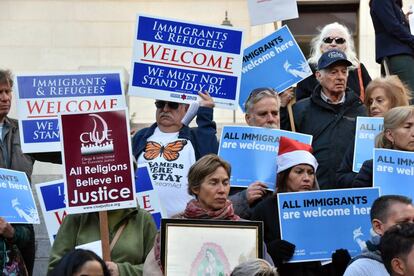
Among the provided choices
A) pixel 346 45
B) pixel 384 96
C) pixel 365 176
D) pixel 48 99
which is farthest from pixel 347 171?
pixel 48 99

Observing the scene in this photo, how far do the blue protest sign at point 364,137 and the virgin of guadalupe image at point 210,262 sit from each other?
6.66 ft

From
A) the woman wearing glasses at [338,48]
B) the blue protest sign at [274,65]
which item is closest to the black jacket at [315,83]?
the woman wearing glasses at [338,48]

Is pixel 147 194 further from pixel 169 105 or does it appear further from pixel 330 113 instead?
pixel 330 113

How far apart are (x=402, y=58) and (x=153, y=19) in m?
2.92

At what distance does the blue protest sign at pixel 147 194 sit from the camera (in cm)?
1003

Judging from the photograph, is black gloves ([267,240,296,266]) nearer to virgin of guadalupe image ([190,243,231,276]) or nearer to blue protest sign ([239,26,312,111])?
virgin of guadalupe image ([190,243,231,276])

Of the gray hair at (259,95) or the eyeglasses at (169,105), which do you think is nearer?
the gray hair at (259,95)

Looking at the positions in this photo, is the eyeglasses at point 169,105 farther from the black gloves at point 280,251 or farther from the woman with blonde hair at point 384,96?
the black gloves at point 280,251

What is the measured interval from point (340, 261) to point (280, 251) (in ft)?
1.29

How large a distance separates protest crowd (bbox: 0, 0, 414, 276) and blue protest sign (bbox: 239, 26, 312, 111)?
2 cm

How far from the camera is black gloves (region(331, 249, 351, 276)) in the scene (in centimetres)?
905

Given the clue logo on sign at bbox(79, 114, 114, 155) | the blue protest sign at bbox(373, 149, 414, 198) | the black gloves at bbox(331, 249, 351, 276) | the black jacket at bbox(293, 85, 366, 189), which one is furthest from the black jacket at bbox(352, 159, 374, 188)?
the clue logo on sign at bbox(79, 114, 114, 155)

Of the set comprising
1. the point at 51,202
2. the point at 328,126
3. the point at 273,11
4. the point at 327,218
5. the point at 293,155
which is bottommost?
the point at 327,218

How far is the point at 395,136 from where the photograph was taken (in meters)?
9.84
